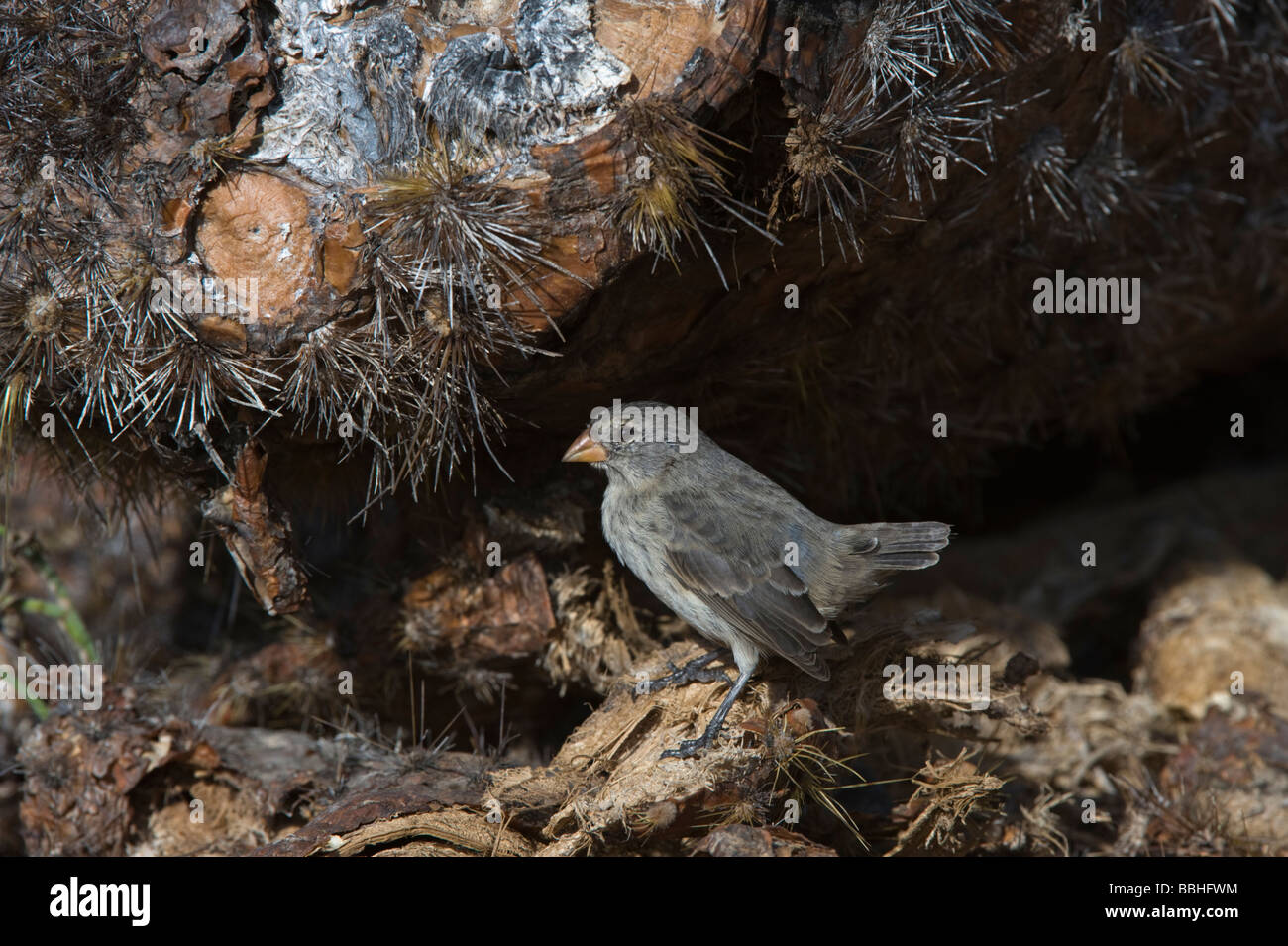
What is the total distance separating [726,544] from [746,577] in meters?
0.17

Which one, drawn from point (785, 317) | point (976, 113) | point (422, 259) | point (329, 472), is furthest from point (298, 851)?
point (976, 113)

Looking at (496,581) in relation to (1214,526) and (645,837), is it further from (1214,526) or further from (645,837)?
(1214,526)

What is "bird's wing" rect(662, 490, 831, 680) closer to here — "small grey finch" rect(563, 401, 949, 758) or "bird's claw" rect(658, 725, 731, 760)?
"small grey finch" rect(563, 401, 949, 758)

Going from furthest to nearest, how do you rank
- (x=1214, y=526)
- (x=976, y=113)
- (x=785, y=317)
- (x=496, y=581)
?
(x=1214, y=526) → (x=496, y=581) → (x=785, y=317) → (x=976, y=113)

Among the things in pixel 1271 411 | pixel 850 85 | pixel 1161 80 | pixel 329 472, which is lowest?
pixel 329 472

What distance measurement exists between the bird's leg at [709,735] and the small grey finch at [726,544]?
0.01 meters

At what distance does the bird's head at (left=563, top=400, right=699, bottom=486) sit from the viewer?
4594 millimetres

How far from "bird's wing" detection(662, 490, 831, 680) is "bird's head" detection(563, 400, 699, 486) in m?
0.18

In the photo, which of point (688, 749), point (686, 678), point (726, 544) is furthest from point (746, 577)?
point (688, 749)

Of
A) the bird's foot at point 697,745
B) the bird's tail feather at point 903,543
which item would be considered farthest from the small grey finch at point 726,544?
the bird's foot at point 697,745

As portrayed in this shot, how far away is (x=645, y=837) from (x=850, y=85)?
2943 millimetres

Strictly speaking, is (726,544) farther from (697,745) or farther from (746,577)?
(697,745)

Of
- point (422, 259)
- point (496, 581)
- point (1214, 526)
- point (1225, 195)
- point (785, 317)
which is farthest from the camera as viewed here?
point (1214, 526)
